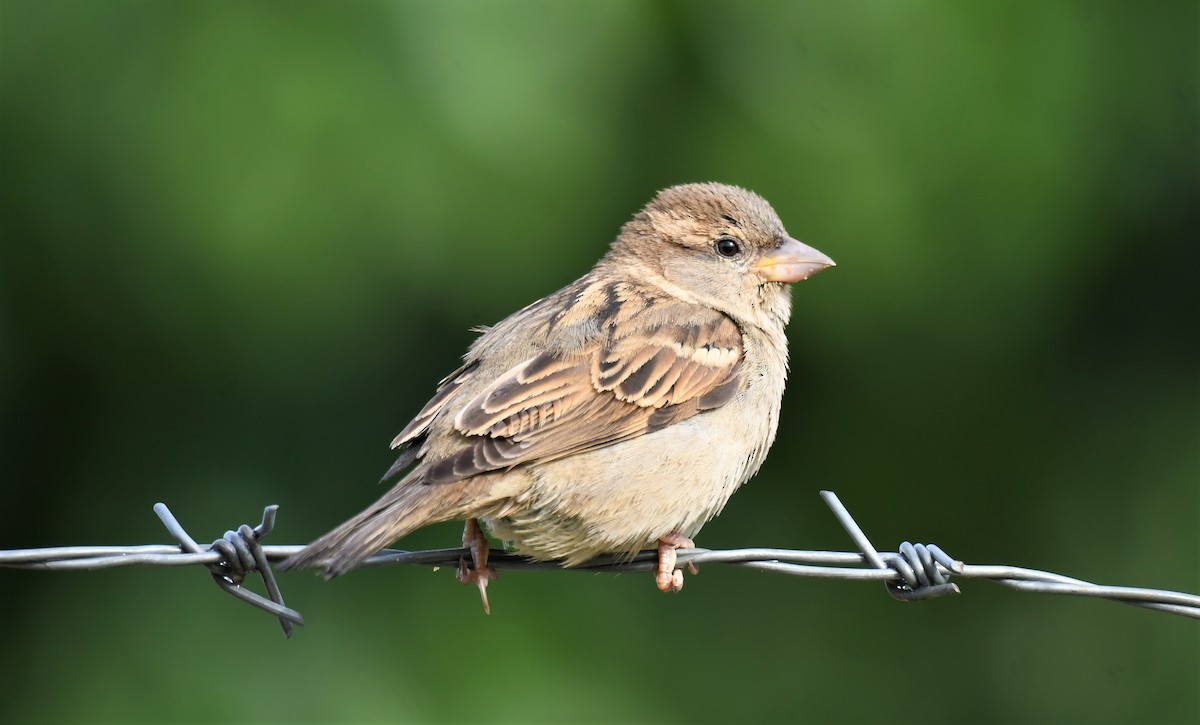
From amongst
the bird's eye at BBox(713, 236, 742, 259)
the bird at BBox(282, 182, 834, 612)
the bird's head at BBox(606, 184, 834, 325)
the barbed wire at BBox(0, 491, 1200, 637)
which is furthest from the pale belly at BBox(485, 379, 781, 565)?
the bird's eye at BBox(713, 236, 742, 259)

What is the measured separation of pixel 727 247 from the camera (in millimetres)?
4180

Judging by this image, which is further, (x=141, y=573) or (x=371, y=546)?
(x=141, y=573)

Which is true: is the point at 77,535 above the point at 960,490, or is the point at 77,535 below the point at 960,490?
above

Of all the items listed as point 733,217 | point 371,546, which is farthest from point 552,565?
point 733,217

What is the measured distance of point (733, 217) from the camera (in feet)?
13.6

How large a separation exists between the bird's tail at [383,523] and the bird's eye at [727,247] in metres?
1.38

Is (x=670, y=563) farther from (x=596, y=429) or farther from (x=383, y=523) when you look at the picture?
(x=383, y=523)

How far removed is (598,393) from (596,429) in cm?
11

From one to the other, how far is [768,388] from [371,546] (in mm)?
1388

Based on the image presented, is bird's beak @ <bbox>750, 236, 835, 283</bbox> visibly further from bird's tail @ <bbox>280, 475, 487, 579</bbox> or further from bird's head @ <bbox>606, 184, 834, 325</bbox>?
bird's tail @ <bbox>280, 475, 487, 579</bbox>

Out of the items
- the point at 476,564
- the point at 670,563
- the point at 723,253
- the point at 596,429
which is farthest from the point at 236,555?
the point at 723,253

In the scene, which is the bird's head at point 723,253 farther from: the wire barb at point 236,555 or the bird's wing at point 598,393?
the wire barb at point 236,555

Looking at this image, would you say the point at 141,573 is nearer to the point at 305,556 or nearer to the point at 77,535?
the point at 77,535

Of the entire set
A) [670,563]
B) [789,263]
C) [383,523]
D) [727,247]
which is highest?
[383,523]
